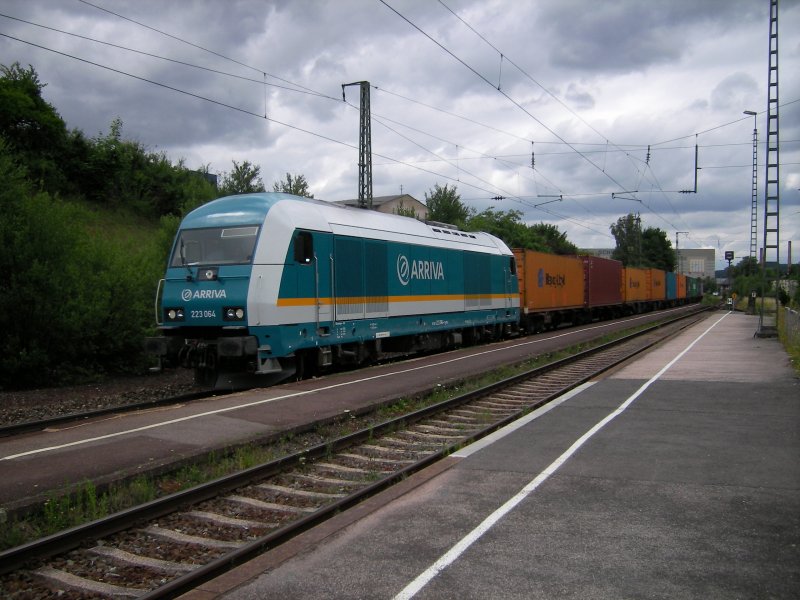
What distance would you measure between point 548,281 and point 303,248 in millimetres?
18833

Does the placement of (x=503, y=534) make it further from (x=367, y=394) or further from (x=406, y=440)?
(x=367, y=394)

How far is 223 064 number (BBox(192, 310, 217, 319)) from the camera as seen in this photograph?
12.1 metres

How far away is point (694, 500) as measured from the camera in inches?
237

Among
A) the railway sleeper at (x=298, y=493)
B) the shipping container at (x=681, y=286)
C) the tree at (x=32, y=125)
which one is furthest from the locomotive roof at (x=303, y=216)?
the shipping container at (x=681, y=286)

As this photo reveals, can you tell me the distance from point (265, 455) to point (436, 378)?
21.8 ft

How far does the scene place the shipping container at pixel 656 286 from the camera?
172 ft

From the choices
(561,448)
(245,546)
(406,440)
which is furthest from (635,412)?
(245,546)

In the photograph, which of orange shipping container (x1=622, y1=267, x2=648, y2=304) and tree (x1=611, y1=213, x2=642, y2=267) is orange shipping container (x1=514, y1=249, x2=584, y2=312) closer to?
orange shipping container (x1=622, y1=267, x2=648, y2=304)

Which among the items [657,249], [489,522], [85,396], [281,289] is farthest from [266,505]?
[657,249]

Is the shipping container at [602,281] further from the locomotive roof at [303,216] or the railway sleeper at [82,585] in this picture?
the railway sleeper at [82,585]

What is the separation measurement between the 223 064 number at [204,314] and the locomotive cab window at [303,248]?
1778mm

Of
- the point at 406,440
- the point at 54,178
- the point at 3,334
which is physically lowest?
the point at 406,440

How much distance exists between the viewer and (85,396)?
13078 mm

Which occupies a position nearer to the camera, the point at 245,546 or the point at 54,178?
the point at 245,546
